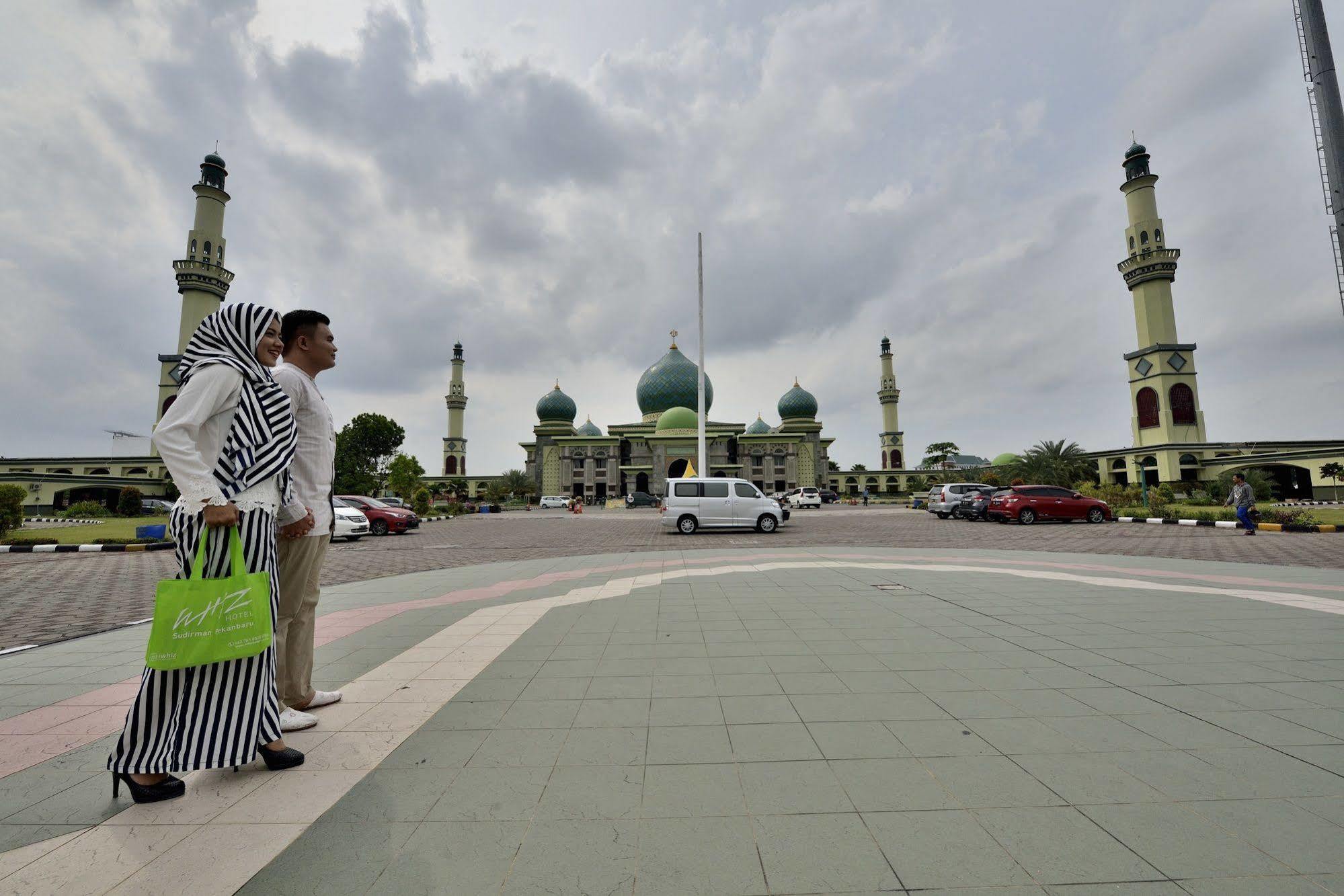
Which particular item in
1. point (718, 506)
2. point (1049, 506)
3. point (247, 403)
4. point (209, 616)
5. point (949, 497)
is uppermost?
point (247, 403)

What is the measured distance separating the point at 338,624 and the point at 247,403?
3648mm

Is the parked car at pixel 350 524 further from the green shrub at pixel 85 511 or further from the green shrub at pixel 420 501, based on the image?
the green shrub at pixel 85 511

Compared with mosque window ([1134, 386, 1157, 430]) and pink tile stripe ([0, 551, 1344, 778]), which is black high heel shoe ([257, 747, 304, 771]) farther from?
mosque window ([1134, 386, 1157, 430])

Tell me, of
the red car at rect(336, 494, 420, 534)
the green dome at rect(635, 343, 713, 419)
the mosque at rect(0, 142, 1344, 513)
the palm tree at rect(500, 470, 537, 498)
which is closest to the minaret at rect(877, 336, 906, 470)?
the mosque at rect(0, 142, 1344, 513)

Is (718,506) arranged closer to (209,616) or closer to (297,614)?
(297,614)

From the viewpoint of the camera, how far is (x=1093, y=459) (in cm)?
4978

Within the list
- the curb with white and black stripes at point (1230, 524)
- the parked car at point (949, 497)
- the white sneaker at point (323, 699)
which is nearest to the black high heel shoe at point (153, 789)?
the white sneaker at point (323, 699)

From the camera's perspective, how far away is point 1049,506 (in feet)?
65.3

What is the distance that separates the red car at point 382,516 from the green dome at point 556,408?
135ft

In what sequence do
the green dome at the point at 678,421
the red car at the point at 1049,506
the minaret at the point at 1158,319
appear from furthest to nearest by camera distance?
the green dome at the point at 678,421
the minaret at the point at 1158,319
the red car at the point at 1049,506

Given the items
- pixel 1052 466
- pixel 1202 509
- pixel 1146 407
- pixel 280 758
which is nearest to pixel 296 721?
pixel 280 758

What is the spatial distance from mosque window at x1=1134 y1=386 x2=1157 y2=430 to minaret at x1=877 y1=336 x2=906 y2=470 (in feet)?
80.0

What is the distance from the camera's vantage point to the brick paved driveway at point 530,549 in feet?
22.3

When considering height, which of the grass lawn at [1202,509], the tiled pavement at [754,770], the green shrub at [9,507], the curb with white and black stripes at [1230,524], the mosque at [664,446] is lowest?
the tiled pavement at [754,770]
